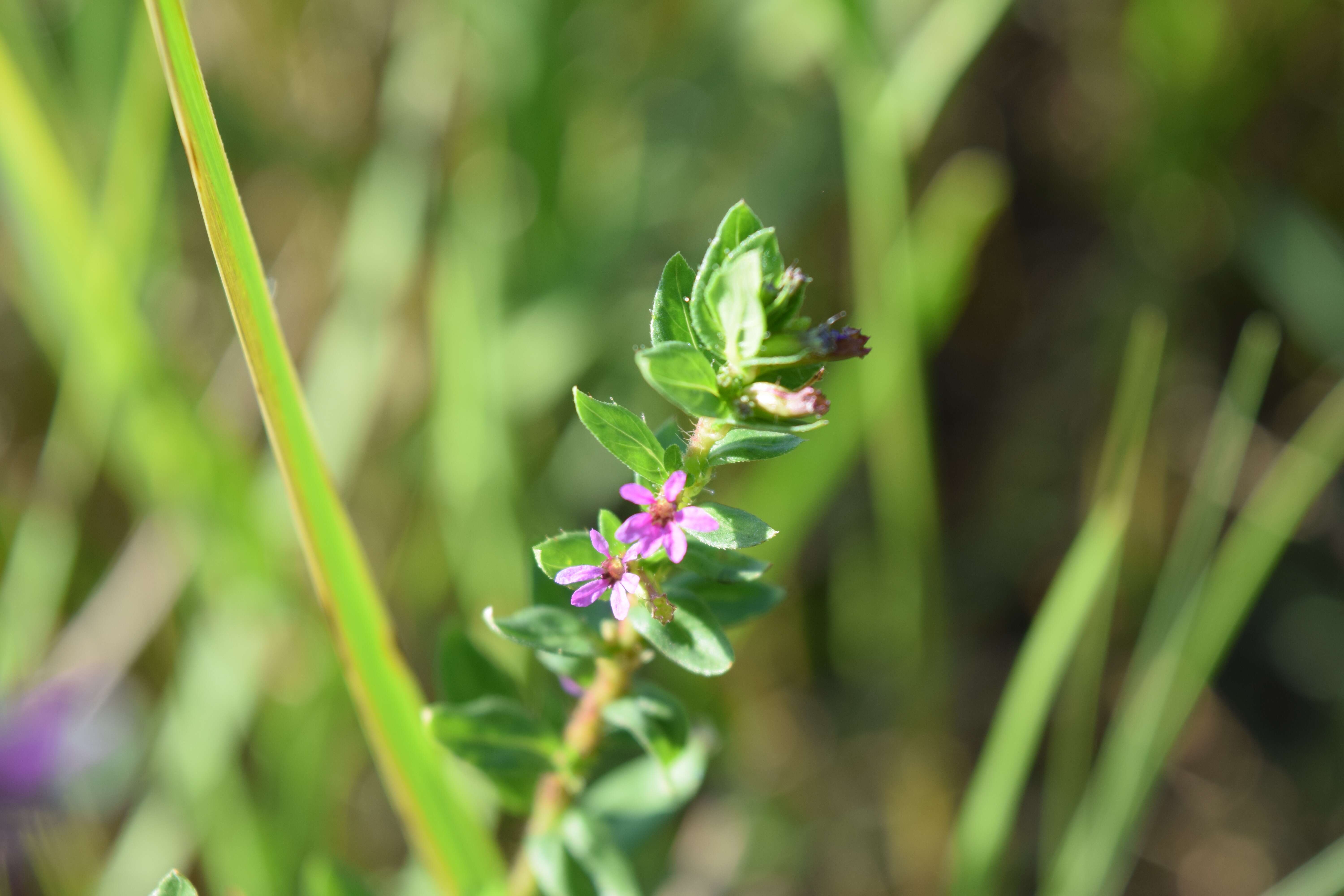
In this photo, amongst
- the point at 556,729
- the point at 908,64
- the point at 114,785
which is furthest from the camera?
the point at 908,64

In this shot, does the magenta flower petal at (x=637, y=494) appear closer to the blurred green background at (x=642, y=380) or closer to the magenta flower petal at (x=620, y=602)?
the magenta flower petal at (x=620, y=602)

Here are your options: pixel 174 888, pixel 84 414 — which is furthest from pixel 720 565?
pixel 84 414

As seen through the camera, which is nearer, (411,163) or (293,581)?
(293,581)

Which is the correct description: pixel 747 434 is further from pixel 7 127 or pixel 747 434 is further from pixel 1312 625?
pixel 1312 625

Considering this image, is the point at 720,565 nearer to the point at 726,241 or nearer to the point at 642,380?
the point at 726,241

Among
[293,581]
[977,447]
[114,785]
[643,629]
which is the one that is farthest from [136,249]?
[977,447]

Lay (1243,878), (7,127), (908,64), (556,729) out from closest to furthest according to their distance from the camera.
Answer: (556,729), (7,127), (908,64), (1243,878)

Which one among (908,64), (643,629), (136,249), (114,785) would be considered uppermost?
(908,64)
